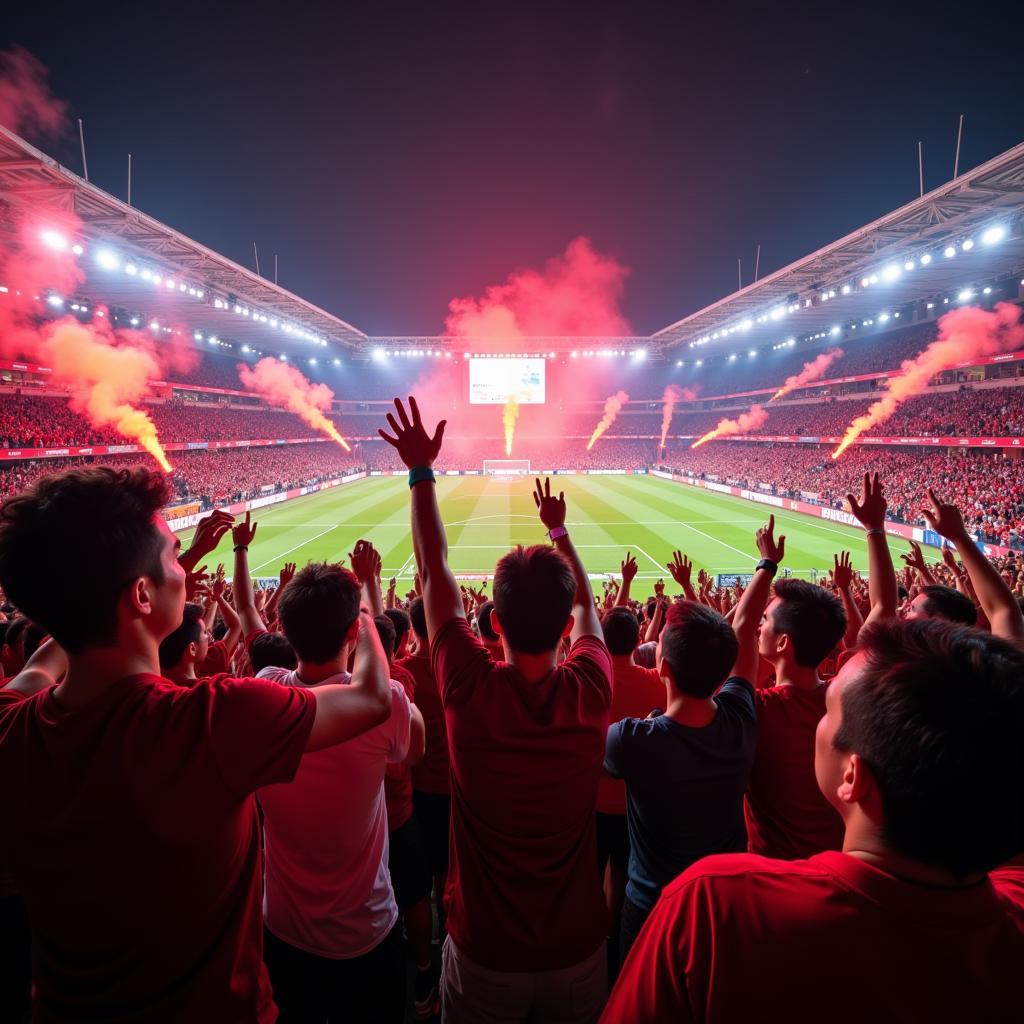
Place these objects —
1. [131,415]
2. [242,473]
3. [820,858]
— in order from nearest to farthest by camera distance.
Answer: [820,858] → [131,415] → [242,473]

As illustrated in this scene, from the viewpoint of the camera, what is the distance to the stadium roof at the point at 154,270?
66.6 feet

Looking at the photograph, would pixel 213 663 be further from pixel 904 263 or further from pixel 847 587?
pixel 904 263

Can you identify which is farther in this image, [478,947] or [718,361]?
[718,361]

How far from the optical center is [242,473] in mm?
46781

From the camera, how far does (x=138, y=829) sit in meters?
1.60

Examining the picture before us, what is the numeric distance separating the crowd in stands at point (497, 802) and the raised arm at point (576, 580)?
2cm

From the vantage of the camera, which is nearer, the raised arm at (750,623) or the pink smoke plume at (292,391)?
the raised arm at (750,623)

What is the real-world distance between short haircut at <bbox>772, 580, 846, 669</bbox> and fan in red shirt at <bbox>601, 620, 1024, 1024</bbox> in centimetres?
176

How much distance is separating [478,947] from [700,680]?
4.72 feet

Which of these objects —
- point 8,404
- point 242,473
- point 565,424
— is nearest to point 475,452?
point 565,424

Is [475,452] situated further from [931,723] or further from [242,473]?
[931,723]

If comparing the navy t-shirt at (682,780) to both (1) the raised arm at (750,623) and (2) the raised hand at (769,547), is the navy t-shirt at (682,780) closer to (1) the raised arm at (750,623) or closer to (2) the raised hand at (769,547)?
(1) the raised arm at (750,623)

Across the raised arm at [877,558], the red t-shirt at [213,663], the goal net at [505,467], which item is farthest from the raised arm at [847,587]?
the goal net at [505,467]

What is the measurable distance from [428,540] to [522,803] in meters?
1.21
